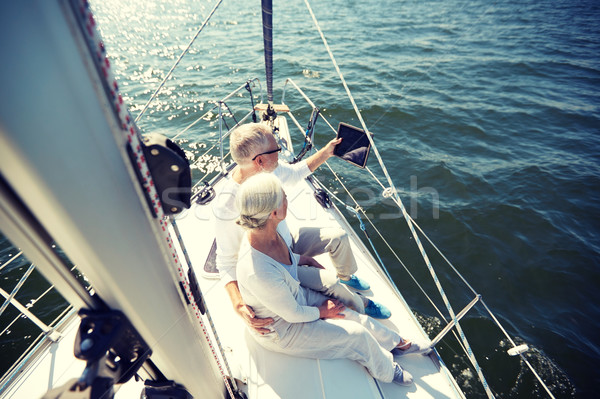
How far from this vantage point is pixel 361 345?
1.54m

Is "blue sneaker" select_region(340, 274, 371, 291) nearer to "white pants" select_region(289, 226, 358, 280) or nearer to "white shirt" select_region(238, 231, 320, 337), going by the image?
"white pants" select_region(289, 226, 358, 280)

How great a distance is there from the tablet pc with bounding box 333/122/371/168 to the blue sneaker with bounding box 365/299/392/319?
1.14 meters

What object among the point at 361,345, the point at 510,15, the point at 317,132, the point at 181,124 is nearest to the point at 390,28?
the point at 510,15

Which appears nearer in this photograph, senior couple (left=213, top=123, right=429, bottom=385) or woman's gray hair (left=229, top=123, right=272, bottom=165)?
senior couple (left=213, top=123, right=429, bottom=385)

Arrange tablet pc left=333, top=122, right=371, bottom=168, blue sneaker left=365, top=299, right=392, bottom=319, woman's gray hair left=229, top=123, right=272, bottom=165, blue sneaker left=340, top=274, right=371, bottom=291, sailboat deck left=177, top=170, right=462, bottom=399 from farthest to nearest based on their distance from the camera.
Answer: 1. blue sneaker left=340, top=274, right=371, bottom=291
2. tablet pc left=333, top=122, right=371, bottom=168
3. blue sneaker left=365, top=299, right=392, bottom=319
4. woman's gray hair left=229, top=123, right=272, bottom=165
5. sailboat deck left=177, top=170, right=462, bottom=399

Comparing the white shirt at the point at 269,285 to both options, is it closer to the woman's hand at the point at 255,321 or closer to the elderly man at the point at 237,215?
the woman's hand at the point at 255,321

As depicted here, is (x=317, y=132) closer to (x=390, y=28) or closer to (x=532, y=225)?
(x=532, y=225)

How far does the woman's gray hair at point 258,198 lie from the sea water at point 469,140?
278 centimetres

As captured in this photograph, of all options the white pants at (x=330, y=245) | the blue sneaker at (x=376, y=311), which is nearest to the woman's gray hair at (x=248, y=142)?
the white pants at (x=330, y=245)

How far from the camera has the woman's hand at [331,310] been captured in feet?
5.28

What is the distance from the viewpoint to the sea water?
124 inches

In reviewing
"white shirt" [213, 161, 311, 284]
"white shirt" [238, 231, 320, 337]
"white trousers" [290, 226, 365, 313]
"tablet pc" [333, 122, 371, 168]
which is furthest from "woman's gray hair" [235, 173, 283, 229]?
"tablet pc" [333, 122, 371, 168]

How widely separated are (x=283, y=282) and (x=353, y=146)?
4.39 feet

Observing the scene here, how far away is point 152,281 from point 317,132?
565 centimetres
